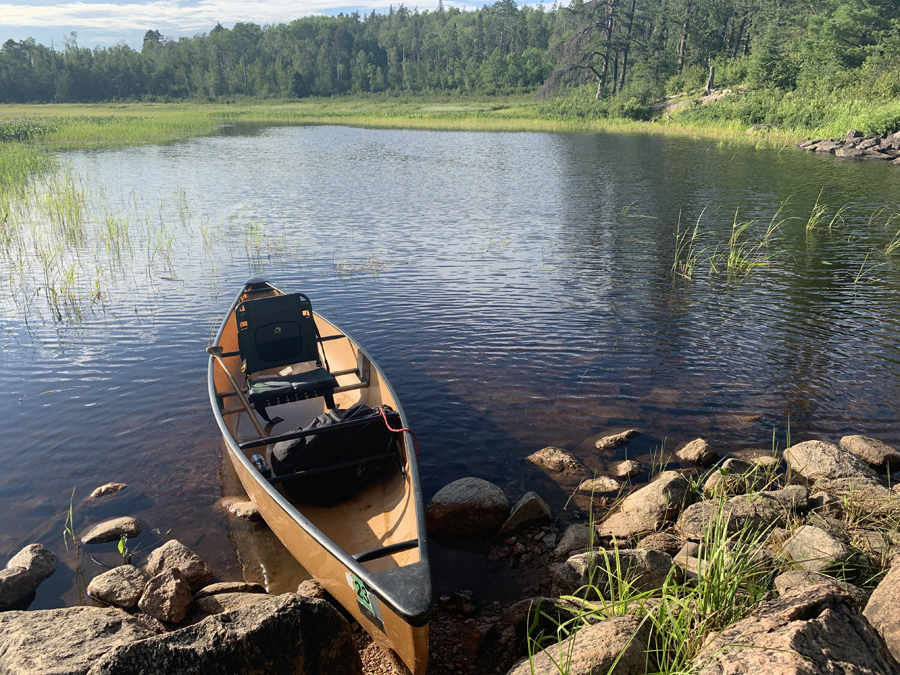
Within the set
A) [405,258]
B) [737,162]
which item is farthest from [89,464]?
[737,162]

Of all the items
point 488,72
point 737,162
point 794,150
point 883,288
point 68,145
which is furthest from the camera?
point 488,72

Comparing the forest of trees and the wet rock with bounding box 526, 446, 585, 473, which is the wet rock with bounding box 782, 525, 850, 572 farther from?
the forest of trees

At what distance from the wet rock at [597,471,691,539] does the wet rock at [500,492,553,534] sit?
0.57m

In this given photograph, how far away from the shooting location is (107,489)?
22.4 feet

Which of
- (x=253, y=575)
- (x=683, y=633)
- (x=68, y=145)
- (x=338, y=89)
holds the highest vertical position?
(x=338, y=89)

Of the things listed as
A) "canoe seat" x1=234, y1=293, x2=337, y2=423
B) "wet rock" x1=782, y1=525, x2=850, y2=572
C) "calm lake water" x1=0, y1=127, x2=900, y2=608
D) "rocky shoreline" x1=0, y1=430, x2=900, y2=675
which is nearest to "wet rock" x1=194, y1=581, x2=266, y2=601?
"rocky shoreline" x1=0, y1=430, x2=900, y2=675

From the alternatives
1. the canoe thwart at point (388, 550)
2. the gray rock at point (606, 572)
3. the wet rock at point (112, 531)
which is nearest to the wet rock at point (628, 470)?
the gray rock at point (606, 572)

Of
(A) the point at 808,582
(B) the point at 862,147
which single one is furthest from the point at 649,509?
(B) the point at 862,147

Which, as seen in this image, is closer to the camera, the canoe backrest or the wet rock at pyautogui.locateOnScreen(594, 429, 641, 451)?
the wet rock at pyautogui.locateOnScreen(594, 429, 641, 451)

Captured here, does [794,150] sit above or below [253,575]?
above

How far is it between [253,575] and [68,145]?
42488 millimetres

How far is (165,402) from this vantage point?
29.2 ft

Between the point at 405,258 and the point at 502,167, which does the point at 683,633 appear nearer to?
the point at 405,258

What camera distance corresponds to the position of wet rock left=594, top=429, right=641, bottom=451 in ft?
24.3
